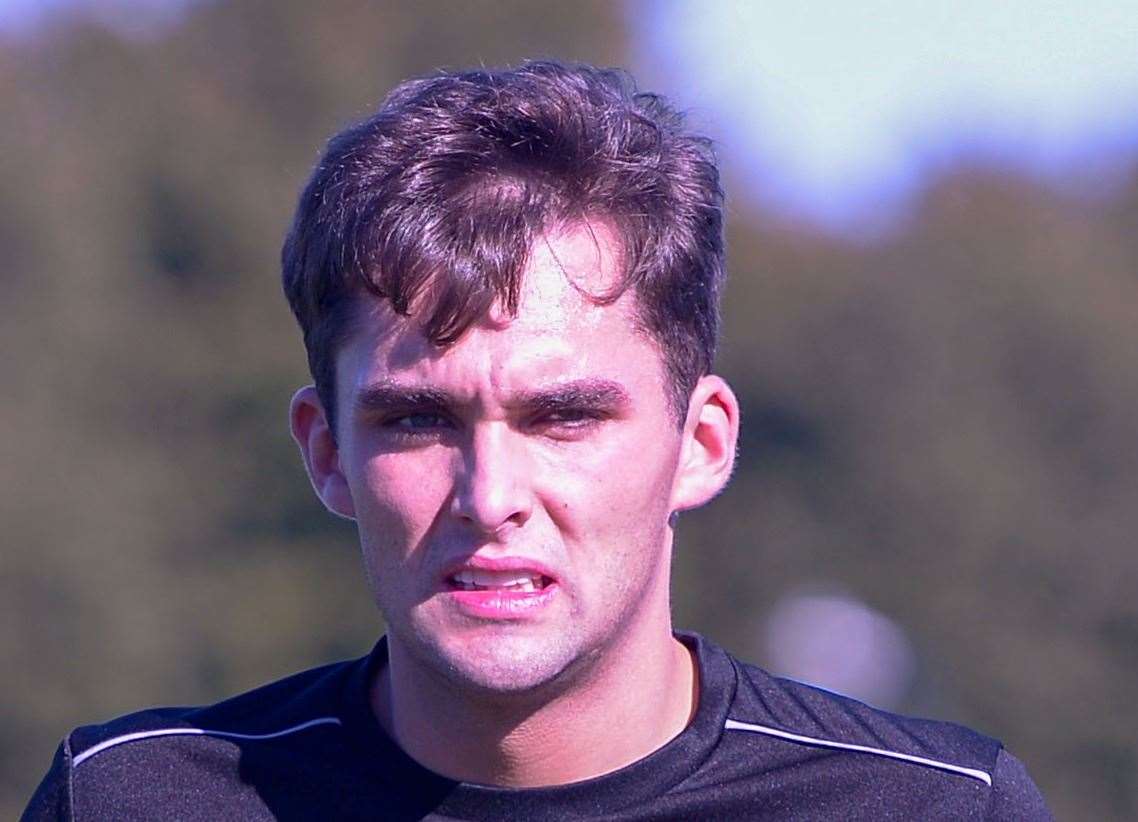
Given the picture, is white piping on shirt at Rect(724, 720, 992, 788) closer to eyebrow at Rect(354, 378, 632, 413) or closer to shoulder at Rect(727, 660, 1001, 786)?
shoulder at Rect(727, 660, 1001, 786)

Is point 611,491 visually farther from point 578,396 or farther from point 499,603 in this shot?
point 499,603

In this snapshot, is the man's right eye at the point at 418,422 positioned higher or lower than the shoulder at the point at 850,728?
higher

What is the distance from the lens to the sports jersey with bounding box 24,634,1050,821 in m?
3.80

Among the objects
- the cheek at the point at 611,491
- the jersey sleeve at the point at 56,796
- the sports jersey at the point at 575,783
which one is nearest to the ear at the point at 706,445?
the cheek at the point at 611,491

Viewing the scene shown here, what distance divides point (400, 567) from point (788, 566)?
22412 mm

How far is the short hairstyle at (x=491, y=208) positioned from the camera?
145 inches

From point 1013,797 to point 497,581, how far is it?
1169mm

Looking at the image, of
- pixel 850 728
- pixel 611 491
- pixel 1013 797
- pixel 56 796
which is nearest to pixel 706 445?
pixel 611 491

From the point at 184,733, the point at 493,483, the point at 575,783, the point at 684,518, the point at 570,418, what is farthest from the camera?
the point at 684,518

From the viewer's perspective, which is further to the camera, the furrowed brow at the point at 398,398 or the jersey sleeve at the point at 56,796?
the jersey sleeve at the point at 56,796

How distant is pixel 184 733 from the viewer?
159 inches

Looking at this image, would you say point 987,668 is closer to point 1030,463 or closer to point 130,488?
point 1030,463

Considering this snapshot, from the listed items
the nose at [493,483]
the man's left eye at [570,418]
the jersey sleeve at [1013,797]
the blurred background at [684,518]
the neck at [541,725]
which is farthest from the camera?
the blurred background at [684,518]

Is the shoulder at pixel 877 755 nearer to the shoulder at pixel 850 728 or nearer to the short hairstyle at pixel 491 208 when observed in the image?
the shoulder at pixel 850 728
